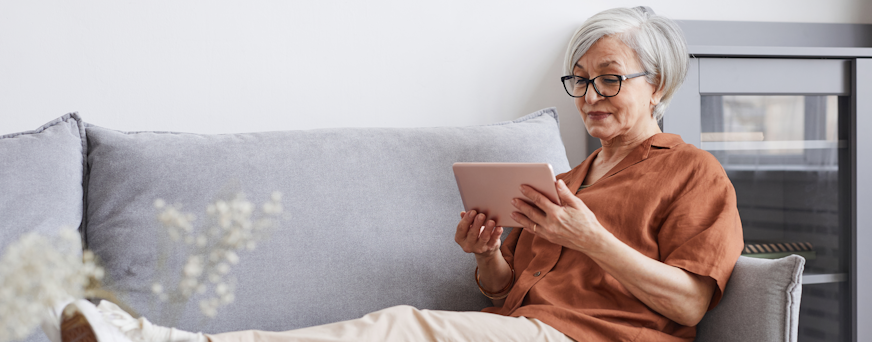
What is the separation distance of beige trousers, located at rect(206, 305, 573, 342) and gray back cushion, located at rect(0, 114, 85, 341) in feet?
2.05

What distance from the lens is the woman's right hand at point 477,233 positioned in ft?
3.52

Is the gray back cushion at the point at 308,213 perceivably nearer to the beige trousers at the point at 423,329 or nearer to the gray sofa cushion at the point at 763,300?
the beige trousers at the point at 423,329

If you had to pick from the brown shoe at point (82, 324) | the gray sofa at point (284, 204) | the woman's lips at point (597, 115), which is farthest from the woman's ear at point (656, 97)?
the brown shoe at point (82, 324)

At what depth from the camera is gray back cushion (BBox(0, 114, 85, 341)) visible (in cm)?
110

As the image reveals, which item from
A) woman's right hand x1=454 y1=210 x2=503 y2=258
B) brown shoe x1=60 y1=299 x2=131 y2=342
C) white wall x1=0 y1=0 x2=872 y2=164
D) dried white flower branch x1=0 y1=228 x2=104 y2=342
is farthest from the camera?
white wall x1=0 y1=0 x2=872 y2=164

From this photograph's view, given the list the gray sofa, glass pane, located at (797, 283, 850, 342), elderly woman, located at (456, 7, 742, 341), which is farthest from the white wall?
glass pane, located at (797, 283, 850, 342)

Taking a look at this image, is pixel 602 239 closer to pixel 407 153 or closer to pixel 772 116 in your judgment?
pixel 407 153

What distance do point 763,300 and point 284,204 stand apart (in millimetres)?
959

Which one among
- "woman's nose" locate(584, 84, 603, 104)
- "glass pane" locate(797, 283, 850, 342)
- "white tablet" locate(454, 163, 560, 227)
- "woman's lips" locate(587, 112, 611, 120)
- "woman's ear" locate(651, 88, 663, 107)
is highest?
"woman's nose" locate(584, 84, 603, 104)

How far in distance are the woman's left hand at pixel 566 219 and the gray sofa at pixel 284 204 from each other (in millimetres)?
390

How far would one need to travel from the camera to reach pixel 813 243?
1.60 metres

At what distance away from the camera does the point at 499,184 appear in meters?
0.96

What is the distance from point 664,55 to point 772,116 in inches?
26.5

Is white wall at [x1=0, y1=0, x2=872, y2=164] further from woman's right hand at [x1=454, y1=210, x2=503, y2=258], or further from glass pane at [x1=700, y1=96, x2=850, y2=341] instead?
woman's right hand at [x1=454, y1=210, x2=503, y2=258]
